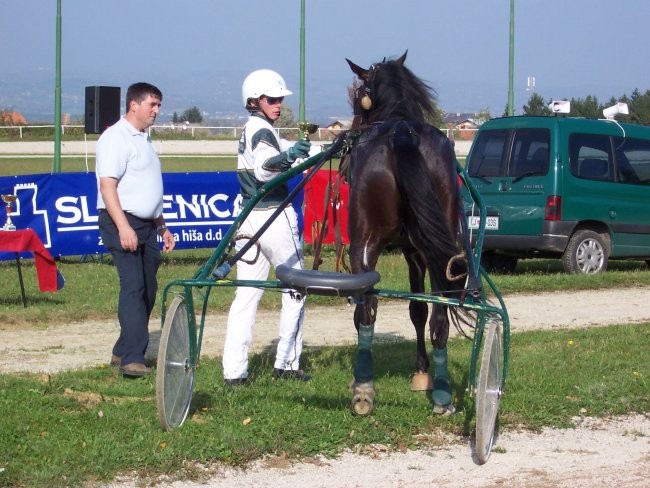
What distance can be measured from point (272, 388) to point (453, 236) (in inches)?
68.4

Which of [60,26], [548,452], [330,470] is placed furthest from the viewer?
[60,26]

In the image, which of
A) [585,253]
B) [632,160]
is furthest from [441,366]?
[632,160]

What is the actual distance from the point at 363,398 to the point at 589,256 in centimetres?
883

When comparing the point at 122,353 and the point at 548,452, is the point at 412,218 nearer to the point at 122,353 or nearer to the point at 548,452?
the point at 548,452

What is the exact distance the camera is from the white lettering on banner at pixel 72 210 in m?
14.4

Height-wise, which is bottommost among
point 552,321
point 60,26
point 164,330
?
point 552,321

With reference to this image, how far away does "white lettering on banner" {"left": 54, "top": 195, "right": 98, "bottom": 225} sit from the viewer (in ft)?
47.3

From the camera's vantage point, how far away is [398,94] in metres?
7.06

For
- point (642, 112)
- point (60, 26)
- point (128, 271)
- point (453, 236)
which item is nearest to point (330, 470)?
point (453, 236)

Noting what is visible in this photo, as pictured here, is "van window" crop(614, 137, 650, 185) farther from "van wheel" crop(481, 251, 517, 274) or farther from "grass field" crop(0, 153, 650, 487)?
"grass field" crop(0, 153, 650, 487)

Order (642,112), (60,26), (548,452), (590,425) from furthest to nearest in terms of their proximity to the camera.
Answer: (642,112) < (60,26) < (590,425) < (548,452)

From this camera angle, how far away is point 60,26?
22281 mm

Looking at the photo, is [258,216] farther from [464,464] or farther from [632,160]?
[632,160]

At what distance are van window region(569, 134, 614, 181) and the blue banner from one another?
3.75 m
